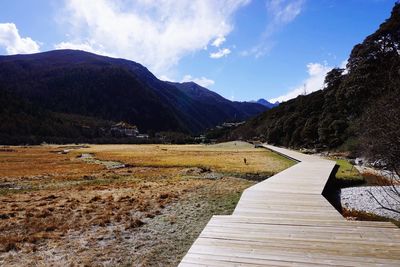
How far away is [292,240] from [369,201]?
12128mm

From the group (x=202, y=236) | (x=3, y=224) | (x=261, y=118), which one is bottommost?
(x=3, y=224)

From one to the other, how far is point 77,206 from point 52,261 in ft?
21.4

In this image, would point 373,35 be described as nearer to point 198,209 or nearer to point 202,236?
point 198,209

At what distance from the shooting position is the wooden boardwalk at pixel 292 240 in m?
6.21

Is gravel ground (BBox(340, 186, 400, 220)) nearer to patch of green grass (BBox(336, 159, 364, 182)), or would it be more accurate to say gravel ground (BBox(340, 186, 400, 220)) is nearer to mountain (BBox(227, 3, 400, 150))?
patch of green grass (BBox(336, 159, 364, 182))

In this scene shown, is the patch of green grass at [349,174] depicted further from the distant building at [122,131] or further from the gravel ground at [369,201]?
the distant building at [122,131]

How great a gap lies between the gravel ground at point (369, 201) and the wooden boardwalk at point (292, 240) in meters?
5.95

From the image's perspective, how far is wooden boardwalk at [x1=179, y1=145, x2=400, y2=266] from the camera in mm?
6215

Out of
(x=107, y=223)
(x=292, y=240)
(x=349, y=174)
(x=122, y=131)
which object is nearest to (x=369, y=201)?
(x=349, y=174)

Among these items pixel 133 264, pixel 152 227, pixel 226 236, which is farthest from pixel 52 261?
pixel 226 236

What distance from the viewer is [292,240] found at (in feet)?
24.3

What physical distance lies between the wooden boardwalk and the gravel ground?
5.95 m

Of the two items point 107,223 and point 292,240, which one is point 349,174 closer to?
point 107,223

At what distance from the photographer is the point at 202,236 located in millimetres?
7684
